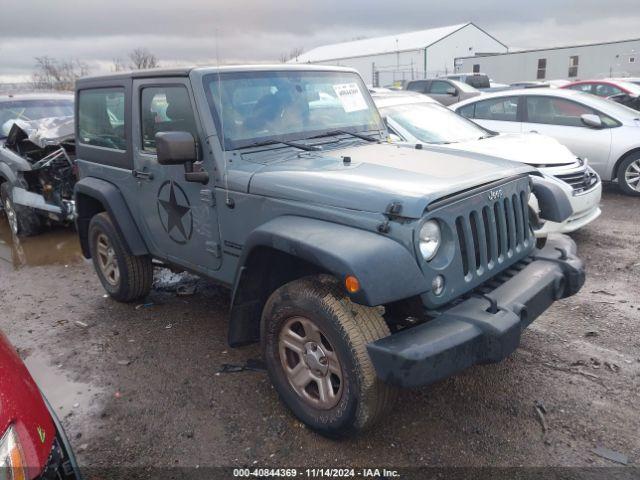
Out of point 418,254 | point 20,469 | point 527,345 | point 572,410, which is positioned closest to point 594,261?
point 527,345

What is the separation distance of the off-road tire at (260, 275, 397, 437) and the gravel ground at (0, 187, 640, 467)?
0.23 metres

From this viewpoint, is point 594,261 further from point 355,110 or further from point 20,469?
point 20,469

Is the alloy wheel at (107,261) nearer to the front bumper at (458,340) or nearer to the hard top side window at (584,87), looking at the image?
the front bumper at (458,340)

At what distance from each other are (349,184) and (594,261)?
3855 millimetres

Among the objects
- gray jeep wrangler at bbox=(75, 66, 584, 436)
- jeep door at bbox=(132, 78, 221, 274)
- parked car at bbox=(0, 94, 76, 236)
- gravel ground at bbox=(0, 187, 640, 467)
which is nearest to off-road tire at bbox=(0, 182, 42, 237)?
parked car at bbox=(0, 94, 76, 236)

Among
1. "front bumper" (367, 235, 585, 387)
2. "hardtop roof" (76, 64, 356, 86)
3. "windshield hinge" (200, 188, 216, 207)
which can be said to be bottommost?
"front bumper" (367, 235, 585, 387)

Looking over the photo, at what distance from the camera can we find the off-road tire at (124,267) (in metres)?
4.58

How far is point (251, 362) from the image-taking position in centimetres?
384

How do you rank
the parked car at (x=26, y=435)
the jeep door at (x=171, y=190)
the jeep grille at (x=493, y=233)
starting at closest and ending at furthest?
the parked car at (x=26, y=435), the jeep grille at (x=493, y=233), the jeep door at (x=171, y=190)

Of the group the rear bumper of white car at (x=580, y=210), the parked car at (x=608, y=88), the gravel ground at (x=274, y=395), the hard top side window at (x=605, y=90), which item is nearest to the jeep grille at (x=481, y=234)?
the gravel ground at (x=274, y=395)

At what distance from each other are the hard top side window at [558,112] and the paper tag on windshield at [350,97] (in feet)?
17.1

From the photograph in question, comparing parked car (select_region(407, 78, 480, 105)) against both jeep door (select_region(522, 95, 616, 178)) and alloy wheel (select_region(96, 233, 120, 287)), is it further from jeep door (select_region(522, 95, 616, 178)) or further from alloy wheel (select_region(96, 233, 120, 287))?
alloy wheel (select_region(96, 233, 120, 287))

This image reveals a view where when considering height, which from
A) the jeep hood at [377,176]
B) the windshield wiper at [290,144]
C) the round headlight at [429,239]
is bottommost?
the round headlight at [429,239]

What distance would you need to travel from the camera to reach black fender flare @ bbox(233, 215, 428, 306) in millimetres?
2389
